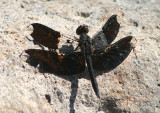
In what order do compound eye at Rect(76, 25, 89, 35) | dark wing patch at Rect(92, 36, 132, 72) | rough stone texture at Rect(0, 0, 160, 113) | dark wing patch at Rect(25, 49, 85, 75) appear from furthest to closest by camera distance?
compound eye at Rect(76, 25, 89, 35) < dark wing patch at Rect(92, 36, 132, 72) < dark wing patch at Rect(25, 49, 85, 75) < rough stone texture at Rect(0, 0, 160, 113)

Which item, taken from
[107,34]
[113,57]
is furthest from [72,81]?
[107,34]

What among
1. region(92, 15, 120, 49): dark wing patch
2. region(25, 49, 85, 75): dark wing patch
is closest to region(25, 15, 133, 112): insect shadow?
region(25, 49, 85, 75): dark wing patch

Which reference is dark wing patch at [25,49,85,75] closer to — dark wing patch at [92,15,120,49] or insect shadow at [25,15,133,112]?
insect shadow at [25,15,133,112]

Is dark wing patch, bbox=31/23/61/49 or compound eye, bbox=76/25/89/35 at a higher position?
compound eye, bbox=76/25/89/35

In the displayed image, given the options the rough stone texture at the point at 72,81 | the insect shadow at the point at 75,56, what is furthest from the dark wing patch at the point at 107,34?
the rough stone texture at the point at 72,81

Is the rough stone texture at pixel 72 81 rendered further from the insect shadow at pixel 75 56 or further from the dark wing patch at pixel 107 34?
the dark wing patch at pixel 107 34

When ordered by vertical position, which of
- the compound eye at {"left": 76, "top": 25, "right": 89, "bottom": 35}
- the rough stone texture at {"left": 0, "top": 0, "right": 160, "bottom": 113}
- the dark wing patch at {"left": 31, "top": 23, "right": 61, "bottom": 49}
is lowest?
the rough stone texture at {"left": 0, "top": 0, "right": 160, "bottom": 113}

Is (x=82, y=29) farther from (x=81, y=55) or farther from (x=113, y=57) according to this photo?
(x=113, y=57)
